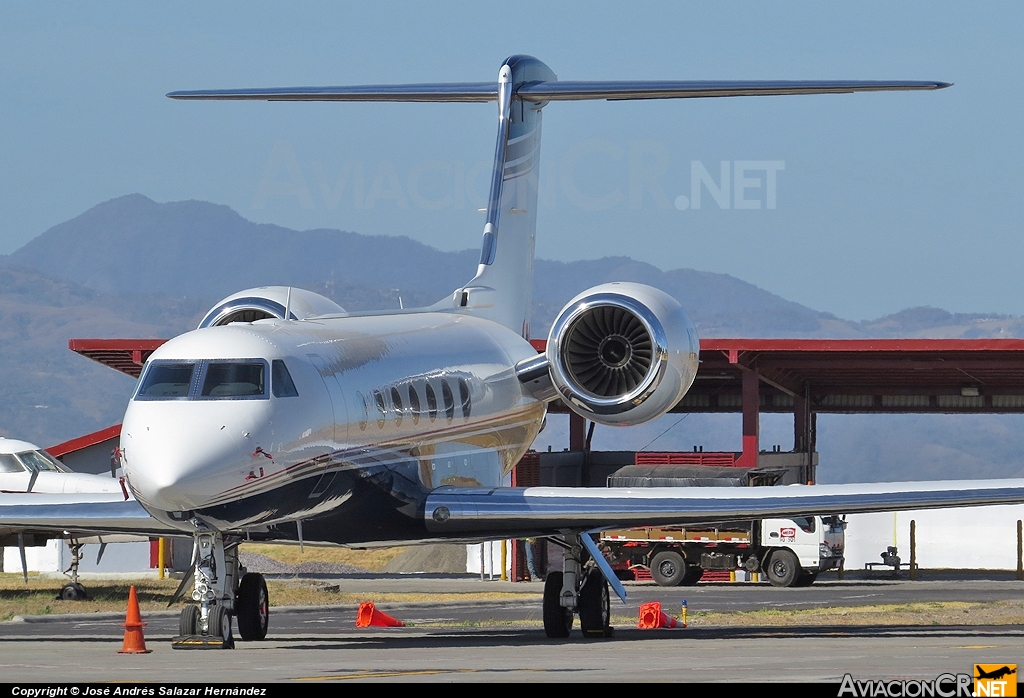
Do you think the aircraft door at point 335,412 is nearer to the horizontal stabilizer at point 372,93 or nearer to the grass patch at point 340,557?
the horizontal stabilizer at point 372,93

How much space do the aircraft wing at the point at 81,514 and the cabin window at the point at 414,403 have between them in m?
3.09

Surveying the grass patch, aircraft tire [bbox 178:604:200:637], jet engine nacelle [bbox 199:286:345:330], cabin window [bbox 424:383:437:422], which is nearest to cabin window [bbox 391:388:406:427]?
cabin window [bbox 424:383:437:422]

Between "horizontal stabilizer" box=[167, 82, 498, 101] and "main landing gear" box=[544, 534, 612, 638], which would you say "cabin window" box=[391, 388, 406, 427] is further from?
"horizontal stabilizer" box=[167, 82, 498, 101]

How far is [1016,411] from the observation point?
2120 inches

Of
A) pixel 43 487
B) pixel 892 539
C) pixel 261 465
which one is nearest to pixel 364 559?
pixel 892 539

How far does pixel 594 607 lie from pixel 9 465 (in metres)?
15.5

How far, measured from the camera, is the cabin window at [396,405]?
62.5 feet

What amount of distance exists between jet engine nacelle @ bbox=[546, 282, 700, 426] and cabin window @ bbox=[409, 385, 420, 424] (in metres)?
2.68

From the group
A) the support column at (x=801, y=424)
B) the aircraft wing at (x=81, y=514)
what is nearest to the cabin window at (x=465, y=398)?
the aircraft wing at (x=81, y=514)

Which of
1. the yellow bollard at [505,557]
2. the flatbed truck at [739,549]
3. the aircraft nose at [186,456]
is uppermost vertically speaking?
the aircraft nose at [186,456]

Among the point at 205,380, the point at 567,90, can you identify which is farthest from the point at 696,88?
the point at 205,380

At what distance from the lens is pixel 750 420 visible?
140 ft

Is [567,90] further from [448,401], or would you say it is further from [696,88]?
[448,401]

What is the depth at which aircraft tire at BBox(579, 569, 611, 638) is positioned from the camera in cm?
2034
